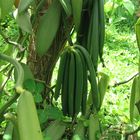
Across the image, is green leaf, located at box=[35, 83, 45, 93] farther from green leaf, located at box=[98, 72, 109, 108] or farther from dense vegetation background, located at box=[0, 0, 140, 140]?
green leaf, located at box=[98, 72, 109, 108]

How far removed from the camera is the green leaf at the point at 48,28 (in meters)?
1.13

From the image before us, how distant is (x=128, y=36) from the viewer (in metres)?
3.68

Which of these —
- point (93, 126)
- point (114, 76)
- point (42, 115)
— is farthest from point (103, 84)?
point (114, 76)

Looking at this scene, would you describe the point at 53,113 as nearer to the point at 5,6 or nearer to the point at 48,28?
the point at 48,28

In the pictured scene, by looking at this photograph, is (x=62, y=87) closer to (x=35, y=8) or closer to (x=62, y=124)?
(x=62, y=124)

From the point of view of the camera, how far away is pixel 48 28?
115cm

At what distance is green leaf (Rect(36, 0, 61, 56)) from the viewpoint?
44.5 inches

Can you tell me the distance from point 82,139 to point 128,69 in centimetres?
178

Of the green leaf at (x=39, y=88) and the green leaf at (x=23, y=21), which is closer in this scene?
the green leaf at (x=23, y=21)

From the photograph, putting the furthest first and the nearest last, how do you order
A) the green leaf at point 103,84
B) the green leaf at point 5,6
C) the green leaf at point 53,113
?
the green leaf at point 103,84, the green leaf at point 53,113, the green leaf at point 5,6

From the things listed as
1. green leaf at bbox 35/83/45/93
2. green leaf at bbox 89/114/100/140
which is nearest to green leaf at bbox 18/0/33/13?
green leaf at bbox 35/83/45/93

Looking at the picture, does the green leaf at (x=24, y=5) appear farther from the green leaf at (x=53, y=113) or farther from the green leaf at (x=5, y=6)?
the green leaf at (x=53, y=113)

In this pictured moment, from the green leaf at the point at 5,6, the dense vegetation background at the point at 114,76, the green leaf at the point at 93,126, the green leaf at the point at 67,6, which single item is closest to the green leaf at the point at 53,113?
the dense vegetation background at the point at 114,76

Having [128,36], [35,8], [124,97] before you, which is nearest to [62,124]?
[35,8]
